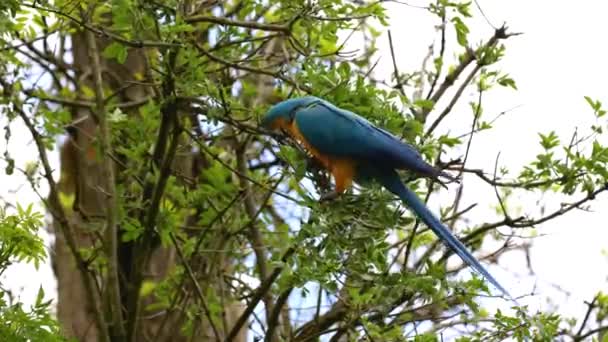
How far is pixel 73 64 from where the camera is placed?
6270 mm

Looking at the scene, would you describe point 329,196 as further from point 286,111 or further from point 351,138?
point 286,111

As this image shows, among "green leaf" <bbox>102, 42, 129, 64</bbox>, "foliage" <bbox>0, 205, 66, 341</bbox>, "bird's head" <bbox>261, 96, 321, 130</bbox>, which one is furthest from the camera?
"green leaf" <bbox>102, 42, 129, 64</bbox>

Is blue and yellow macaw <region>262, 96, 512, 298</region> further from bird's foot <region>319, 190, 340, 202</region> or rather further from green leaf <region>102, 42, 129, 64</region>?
green leaf <region>102, 42, 129, 64</region>

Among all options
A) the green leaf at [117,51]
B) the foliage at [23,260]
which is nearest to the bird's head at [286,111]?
the green leaf at [117,51]

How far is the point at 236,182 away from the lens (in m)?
5.30

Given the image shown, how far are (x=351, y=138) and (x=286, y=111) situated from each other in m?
0.26

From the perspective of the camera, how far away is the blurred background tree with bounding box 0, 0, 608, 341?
155 inches

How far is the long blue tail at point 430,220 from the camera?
3.78m

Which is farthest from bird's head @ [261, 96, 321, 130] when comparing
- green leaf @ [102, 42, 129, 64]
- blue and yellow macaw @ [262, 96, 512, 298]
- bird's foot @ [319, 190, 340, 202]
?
Answer: green leaf @ [102, 42, 129, 64]

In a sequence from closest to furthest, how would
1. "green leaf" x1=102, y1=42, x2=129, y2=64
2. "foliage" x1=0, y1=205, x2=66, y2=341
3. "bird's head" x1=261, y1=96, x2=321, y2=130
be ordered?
"foliage" x1=0, y1=205, x2=66, y2=341
"bird's head" x1=261, y1=96, x2=321, y2=130
"green leaf" x1=102, y1=42, x2=129, y2=64

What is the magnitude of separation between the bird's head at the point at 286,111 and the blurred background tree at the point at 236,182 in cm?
8

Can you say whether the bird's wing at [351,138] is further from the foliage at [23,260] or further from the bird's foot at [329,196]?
the foliage at [23,260]

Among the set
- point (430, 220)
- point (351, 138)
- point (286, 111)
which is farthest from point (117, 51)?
point (430, 220)

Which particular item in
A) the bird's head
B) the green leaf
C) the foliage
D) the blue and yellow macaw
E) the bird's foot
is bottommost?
the foliage
